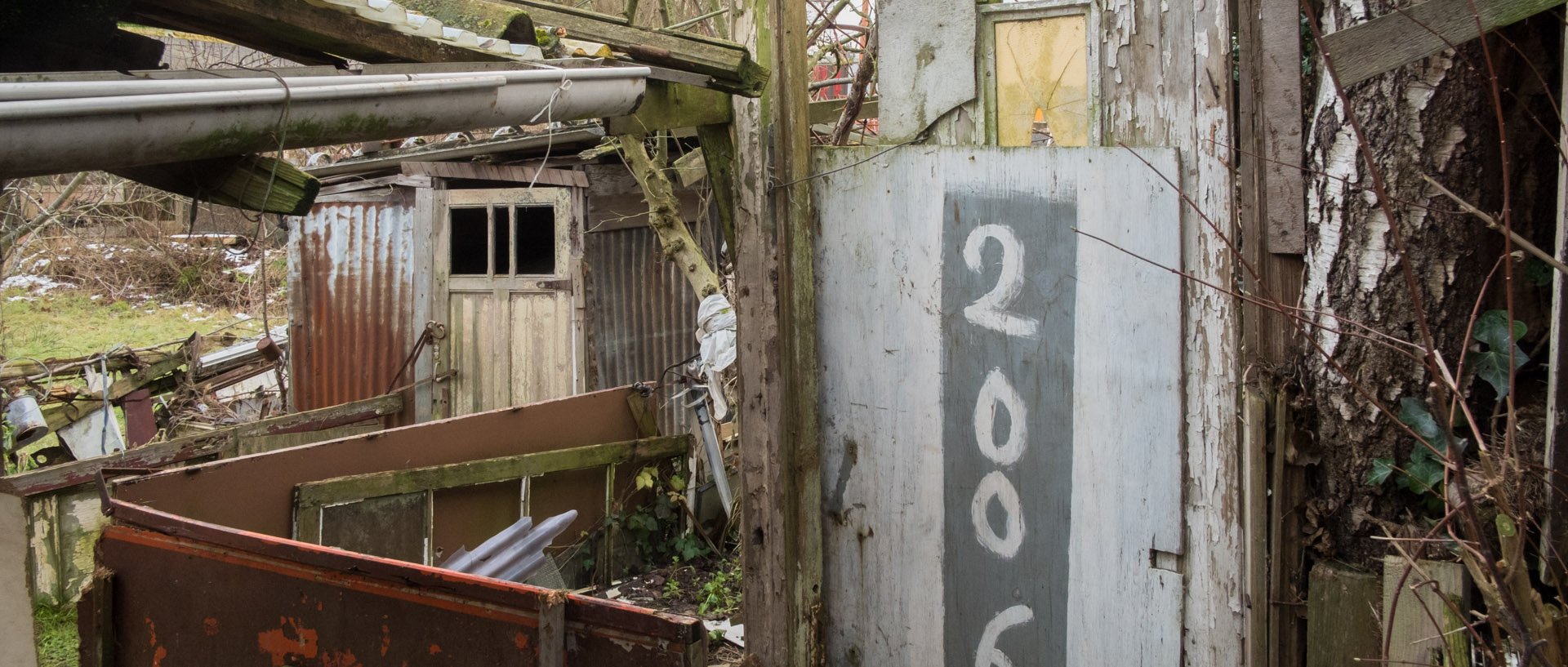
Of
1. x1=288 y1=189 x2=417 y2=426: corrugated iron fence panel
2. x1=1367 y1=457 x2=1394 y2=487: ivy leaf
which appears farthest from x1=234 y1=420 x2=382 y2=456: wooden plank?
x1=1367 y1=457 x2=1394 y2=487: ivy leaf

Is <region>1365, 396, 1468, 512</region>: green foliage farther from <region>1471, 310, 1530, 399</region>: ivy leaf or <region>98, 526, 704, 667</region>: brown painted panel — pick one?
<region>98, 526, 704, 667</region>: brown painted panel

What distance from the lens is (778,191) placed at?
A: 3.23 m

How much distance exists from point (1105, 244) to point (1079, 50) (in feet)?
1.84

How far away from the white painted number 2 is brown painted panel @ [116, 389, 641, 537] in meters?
2.88

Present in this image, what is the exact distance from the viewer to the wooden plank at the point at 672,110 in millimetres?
3195

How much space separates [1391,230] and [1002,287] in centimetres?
107

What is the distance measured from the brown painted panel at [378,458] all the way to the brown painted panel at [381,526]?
0.46 feet

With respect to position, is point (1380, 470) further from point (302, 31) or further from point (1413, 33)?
point (302, 31)

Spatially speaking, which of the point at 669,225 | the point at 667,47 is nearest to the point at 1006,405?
the point at 667,47

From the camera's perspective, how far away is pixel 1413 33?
2129 mm

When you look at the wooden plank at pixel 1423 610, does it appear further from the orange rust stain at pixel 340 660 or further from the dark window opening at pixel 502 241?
the dark window opening at pixel 502 241

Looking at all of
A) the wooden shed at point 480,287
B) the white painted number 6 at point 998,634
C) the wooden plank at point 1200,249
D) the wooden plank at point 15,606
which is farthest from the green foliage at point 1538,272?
the wooden shed at point 480,287

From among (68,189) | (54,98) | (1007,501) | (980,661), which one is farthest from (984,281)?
(68,189)

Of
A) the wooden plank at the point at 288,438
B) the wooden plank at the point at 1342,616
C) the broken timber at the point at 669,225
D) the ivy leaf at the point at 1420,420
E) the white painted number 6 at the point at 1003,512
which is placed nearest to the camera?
the ivy leaf at the point at 1420,420
